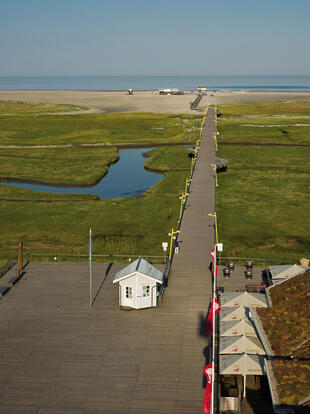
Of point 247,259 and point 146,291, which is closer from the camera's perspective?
point 146,291

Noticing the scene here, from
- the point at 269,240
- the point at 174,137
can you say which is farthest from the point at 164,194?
the point at 174,137

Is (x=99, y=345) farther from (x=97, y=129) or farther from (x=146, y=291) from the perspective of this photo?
(x=97, y=129)

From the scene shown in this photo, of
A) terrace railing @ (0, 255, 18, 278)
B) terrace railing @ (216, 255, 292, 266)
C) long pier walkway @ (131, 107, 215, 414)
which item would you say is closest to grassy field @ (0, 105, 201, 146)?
long pier walkway @ (131, 107, 215, 414)

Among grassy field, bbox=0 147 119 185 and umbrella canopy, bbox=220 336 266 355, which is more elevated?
grassy field, bbox=0 147 119 185

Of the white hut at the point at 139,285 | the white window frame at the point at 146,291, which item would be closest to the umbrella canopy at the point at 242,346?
the white hut at the point at 139,285

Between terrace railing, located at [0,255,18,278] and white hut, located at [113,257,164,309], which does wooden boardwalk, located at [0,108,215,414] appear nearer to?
white hut, located at [113,257,164,309]

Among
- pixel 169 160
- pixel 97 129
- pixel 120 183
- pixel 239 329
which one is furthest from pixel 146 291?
pixel 97 129
